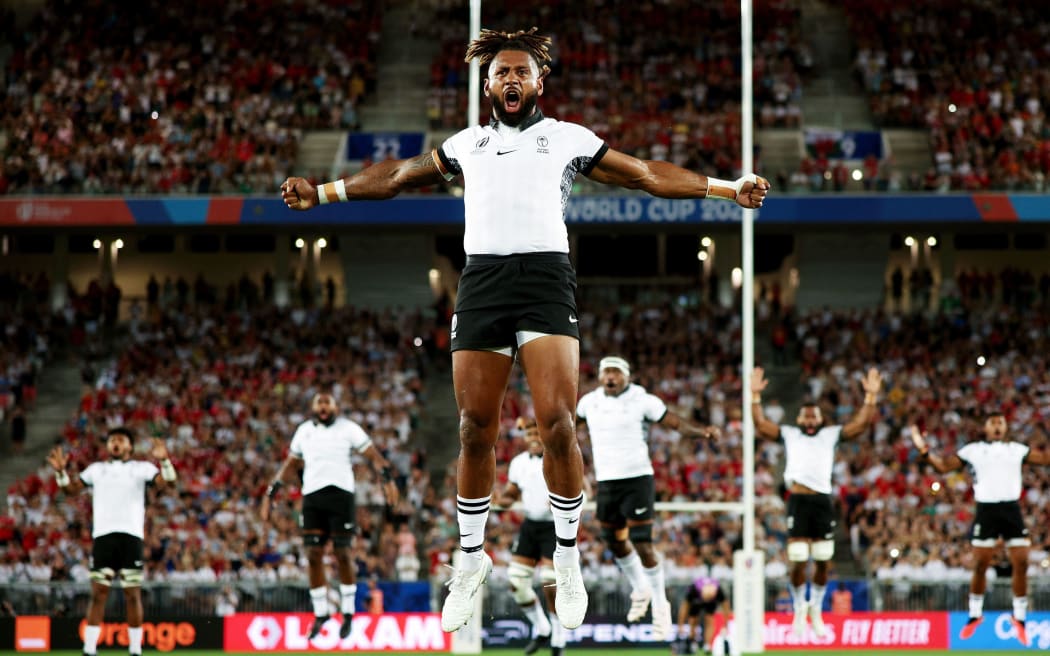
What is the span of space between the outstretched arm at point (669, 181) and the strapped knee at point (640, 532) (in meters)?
6.88

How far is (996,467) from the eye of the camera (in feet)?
50.2

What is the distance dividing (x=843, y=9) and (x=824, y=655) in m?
18.9

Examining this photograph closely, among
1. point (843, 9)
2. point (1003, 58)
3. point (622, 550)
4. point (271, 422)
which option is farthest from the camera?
point (843, 9)

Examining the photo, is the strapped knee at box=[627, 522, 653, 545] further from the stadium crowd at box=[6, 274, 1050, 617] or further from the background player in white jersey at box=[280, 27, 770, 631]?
the background player in white jersey at box=[280, 27, 770, 631]

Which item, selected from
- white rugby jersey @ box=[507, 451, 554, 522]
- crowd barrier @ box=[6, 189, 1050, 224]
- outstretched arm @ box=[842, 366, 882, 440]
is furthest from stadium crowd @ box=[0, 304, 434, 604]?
outstretched arm @ box=[842, 366, 882, 440]

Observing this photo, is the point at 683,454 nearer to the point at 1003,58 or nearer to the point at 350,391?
the point at 350,391

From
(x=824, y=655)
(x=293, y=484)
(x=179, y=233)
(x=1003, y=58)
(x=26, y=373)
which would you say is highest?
(x=1003, y=58)

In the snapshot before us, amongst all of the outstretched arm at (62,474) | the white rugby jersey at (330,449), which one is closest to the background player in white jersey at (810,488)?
the white rugby jersey at (330,449)

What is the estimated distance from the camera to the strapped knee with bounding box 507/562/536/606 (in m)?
14.8

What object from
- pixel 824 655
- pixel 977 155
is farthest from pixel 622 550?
pixel 977 155

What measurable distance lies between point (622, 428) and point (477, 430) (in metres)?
6.32

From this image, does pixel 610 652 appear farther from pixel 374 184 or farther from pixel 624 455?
pixel 374 184

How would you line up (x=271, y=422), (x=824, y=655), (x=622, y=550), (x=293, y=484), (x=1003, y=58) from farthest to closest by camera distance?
1. (x=1003, y=58)
2. (x=271, y=422)
3. (x=293, y=484)
4. (x=824, y=655)
5. (x=622, y=550)

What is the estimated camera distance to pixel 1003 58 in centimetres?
3031
